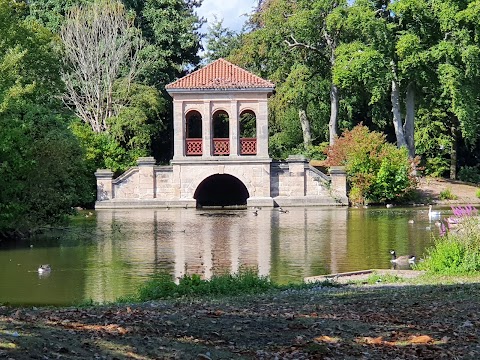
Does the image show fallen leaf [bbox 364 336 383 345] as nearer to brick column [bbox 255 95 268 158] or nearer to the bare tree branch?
brick column [bbox 255 95 268 158]

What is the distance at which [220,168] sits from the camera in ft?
139

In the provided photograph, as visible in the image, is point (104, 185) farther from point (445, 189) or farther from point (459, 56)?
point (459, 56)

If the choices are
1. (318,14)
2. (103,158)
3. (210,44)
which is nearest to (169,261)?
(103,158)

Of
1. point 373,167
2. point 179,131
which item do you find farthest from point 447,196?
point 179,131

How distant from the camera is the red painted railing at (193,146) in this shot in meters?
43.2

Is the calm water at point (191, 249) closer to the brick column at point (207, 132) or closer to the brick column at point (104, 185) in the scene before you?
the brick column at point (104, 185)

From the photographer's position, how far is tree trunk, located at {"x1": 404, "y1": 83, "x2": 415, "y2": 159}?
46.4 meters

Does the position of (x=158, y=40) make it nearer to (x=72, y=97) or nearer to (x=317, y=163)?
(x=72, y=97)

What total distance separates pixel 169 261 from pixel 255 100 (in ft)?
82.1

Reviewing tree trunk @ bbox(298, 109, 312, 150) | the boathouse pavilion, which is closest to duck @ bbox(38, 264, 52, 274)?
the boathouse pavilion

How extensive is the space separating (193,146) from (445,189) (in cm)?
1431

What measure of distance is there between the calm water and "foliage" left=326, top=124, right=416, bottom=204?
7.11 meters

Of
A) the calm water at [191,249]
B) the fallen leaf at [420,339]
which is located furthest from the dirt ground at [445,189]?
the fallen leaf at [420,339]

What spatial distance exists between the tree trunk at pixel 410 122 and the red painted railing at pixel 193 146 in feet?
41.4
